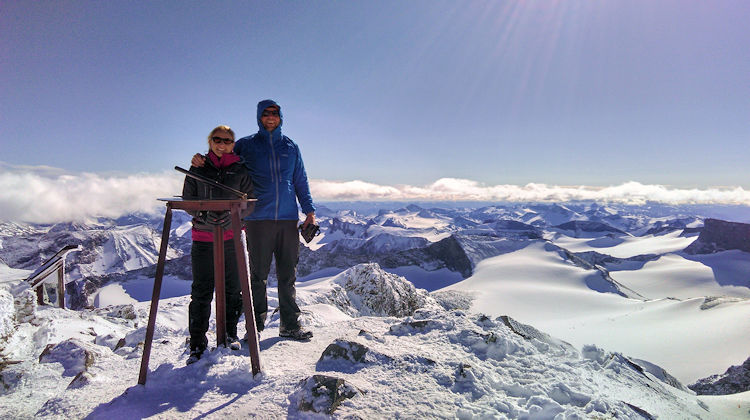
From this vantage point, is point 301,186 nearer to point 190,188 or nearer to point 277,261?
point 277,261

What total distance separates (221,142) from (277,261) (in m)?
2.14

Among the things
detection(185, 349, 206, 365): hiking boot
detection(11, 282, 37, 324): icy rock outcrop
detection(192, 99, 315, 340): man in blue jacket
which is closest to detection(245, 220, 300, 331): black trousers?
detection(192, 99, 315, 340): man in blue jacket

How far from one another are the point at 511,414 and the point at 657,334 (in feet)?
131

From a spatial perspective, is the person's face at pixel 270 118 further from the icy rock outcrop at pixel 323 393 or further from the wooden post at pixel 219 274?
the icy rock outcrop at pixel 323 393

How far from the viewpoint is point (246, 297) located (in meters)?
3.64

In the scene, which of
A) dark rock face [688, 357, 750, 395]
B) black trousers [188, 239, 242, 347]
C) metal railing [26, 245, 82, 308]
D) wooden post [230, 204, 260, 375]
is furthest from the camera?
metal railing [26, 245, 82, 308]

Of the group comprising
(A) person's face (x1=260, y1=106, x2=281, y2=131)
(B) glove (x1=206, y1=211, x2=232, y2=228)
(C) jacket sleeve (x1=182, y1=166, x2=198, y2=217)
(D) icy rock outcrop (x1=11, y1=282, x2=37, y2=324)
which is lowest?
(D) icy rock outcrop (x1=11, y1=282, x2=37, y2=324)

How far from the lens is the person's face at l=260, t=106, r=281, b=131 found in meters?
5.00

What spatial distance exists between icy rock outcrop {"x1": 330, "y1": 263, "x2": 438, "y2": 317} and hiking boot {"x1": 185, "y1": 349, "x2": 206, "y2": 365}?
17.6 meters

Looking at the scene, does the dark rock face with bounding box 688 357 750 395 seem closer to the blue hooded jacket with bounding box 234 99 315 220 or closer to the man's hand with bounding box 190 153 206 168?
the blue hooded jacket with bounding box 234 99 315 220

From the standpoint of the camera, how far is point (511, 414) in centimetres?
295

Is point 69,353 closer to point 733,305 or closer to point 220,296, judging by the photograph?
point 220,296

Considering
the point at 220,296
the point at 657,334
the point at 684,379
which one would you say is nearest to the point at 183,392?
the point at 220,296

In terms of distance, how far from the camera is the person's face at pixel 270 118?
4996 mm
